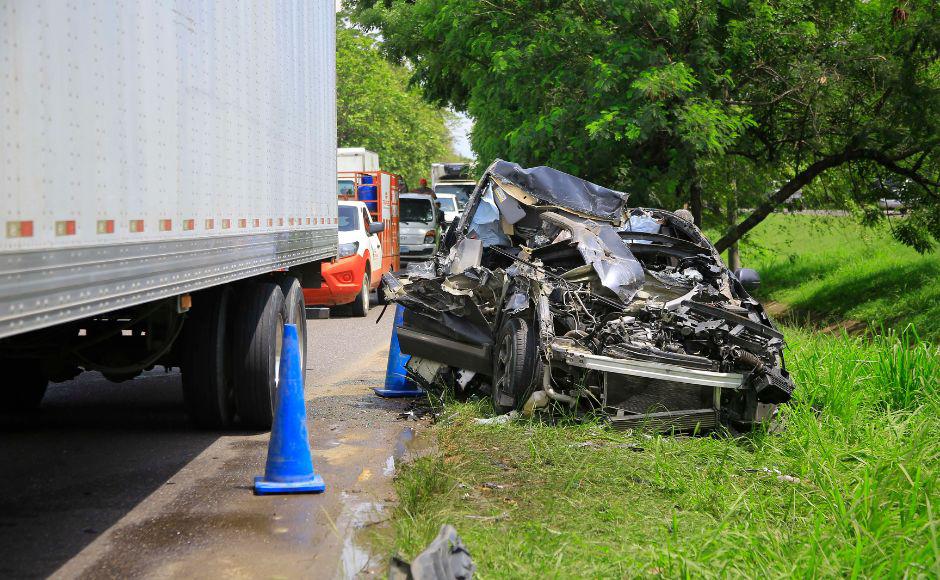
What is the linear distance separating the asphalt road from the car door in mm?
8612

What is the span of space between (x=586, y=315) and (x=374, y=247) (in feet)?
37.3

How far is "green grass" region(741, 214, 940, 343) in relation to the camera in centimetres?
1748

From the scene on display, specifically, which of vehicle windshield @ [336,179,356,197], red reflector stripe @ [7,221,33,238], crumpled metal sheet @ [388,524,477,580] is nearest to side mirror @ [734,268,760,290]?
crumpled metal sheet @ [388,524,477,580]

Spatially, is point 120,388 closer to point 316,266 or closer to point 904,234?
point 316,266

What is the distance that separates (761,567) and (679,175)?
44.3 ft

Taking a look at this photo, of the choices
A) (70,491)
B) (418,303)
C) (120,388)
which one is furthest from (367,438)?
(120,388)

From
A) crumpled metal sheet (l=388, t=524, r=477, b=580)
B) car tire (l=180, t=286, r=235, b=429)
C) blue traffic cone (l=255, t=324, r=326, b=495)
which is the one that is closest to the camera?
crumpled metal sheet (l=388, t=524, r=477, b=580)

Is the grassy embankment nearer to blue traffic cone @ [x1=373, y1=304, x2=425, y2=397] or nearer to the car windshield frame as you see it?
blue traffic cone @ [x1=373, y1=304, x2=425, y2=397]

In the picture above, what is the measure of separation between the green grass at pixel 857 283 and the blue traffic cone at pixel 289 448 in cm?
972

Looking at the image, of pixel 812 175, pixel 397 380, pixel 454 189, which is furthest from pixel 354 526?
pixel 454 189

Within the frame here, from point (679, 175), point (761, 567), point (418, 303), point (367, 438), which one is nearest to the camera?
point (761, 567)

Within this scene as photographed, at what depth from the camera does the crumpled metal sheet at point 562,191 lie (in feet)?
32.0

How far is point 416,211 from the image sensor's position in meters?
30.8

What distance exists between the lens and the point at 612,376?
7559 mm
